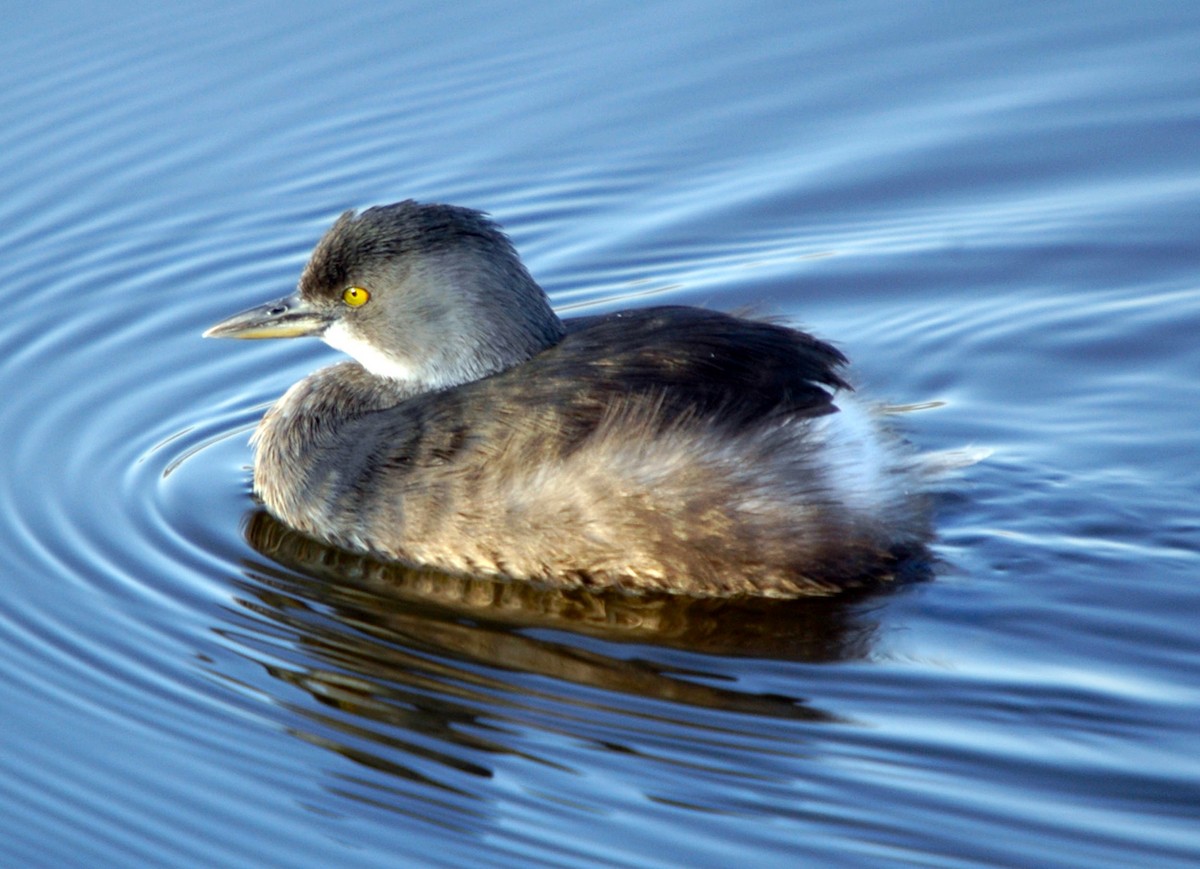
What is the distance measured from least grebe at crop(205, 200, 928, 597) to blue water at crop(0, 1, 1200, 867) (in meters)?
0.16

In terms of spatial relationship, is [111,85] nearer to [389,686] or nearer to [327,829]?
[389,686]

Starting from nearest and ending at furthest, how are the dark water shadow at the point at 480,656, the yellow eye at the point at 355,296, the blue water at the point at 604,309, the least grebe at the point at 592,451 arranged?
the blue water at the point at 604,309 < the dark water shadow at the point at 480,656 < the least grebe at the point at 592,451 < the yellow eye at the point at 355,296

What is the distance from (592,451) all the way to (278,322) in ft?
5.37

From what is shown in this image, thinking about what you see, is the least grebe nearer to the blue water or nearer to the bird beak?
the blue water

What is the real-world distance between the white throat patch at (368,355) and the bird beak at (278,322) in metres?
0.05

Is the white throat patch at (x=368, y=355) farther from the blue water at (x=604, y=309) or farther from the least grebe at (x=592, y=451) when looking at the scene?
the blue water at (x=604, y=309)

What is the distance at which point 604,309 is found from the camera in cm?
820

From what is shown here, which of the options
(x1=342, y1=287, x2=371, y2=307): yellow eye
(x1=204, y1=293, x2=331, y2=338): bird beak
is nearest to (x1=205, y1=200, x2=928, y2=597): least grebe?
(x1=342, y1=287, x2=371, y2=307): yellow eye

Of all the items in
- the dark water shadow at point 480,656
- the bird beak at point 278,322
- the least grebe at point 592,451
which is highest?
the bird beak at point 278,322

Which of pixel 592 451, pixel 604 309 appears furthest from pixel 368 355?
pixel 604 309

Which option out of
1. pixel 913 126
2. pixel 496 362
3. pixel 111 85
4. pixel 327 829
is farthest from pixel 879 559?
pixel 111 85

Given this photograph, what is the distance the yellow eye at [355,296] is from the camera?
22.8 feet

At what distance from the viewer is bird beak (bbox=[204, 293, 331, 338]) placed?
23.1ft

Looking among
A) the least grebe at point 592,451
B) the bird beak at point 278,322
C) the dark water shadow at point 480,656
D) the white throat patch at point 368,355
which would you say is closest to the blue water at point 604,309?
the dark water shadow at point 480,656
